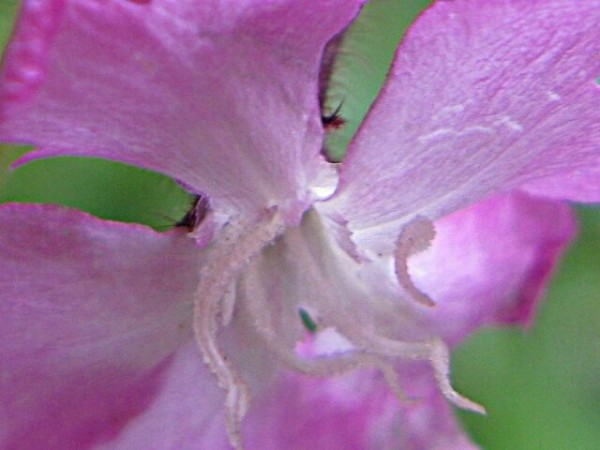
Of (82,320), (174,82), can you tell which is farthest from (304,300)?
(174,82)

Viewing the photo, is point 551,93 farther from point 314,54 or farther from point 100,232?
point 100,232

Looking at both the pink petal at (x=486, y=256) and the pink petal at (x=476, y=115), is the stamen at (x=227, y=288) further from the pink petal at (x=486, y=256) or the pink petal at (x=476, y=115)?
the pink petal at (x=486, y=256)

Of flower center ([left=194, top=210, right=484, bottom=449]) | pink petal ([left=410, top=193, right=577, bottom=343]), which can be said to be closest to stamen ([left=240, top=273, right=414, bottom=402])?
flower center ([left=194, top=210, right=484, bottom=449])

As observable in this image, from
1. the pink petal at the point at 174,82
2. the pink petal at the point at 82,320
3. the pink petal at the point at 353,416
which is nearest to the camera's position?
the pink petal at the point at 174,82

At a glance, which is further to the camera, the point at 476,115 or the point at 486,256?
the point at 486,256

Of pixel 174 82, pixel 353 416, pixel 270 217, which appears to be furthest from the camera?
pixel 353 416

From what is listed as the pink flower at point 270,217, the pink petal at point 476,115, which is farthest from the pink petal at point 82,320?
the pink petal at point 476,115

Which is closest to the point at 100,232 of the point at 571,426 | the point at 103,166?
the point at 103,166

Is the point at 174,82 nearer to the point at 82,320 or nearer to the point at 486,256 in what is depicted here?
the point at 82,320

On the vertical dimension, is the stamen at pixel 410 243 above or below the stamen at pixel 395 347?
above
